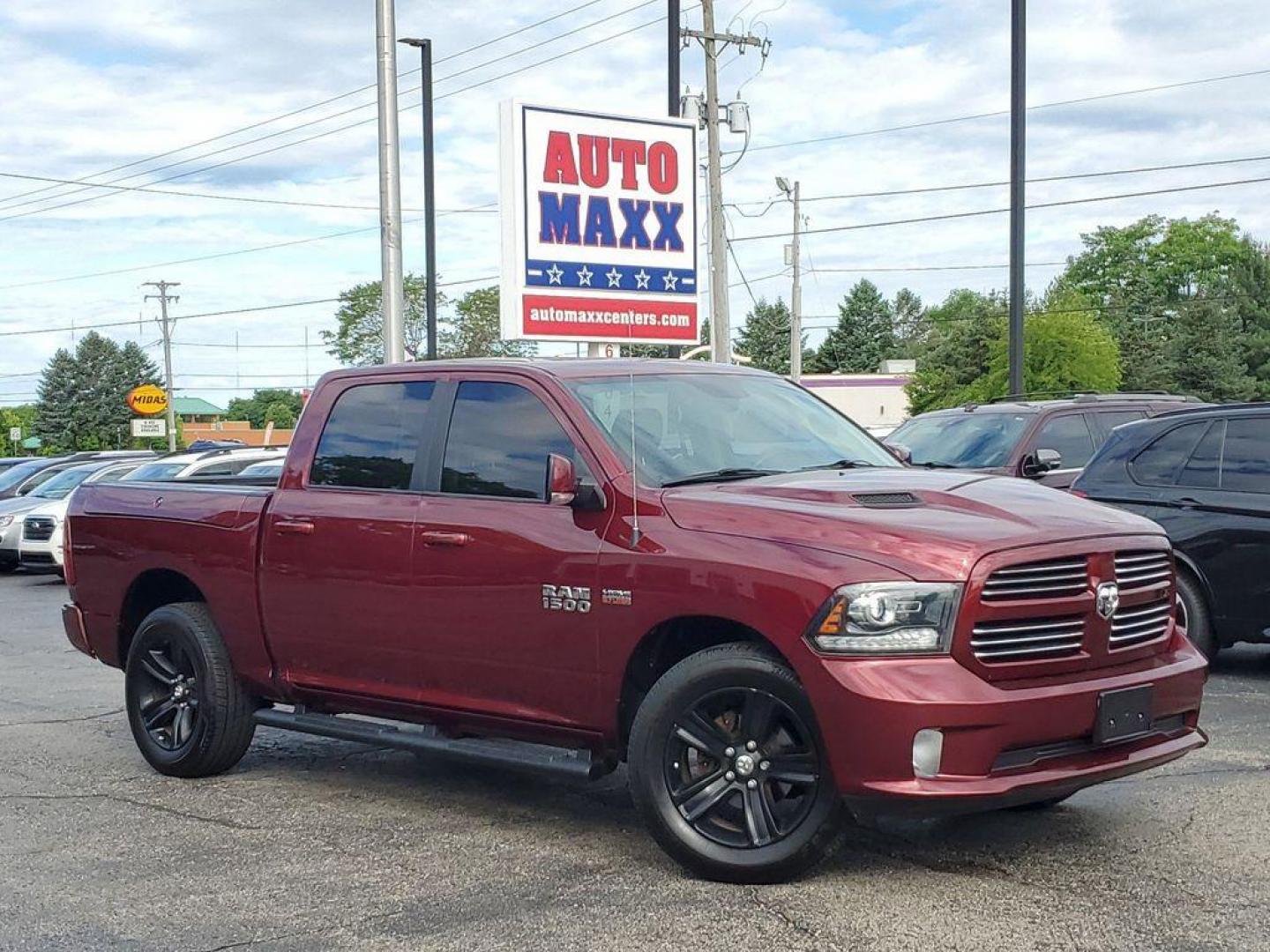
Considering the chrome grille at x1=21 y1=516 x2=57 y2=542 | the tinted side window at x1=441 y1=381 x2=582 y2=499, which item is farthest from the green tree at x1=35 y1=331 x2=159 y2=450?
the tinted side window at x1=441 y1=381 x2=582 y2=499

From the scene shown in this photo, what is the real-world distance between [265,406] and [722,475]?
165 metres

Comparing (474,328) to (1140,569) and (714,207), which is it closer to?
(714,207)

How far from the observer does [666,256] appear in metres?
20.5

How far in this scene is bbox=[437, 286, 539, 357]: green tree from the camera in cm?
7000

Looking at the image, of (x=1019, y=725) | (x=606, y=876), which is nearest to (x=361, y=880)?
(x=606, y=876)

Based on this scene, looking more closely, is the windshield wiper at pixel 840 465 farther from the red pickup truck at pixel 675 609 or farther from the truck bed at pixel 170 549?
the truck bed at pixel 170 549

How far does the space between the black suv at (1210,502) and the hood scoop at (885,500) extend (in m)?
4.70

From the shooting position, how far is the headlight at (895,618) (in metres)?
5.03

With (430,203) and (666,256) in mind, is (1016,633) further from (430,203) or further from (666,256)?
(430,203)

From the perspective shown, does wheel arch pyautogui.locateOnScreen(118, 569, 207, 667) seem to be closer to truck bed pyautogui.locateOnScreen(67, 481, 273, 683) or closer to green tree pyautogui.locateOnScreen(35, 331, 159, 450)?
truck bed pyautogui.locateOnScreen(67, 481, 273, 683)

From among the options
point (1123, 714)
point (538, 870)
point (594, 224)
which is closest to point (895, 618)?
point (1123, 714)

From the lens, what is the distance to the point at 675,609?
554cm

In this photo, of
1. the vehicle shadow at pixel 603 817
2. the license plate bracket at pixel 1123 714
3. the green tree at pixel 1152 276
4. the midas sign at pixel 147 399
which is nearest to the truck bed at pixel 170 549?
the vehicle shadow at pixel 603 817

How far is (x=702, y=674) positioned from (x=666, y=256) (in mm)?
15496
